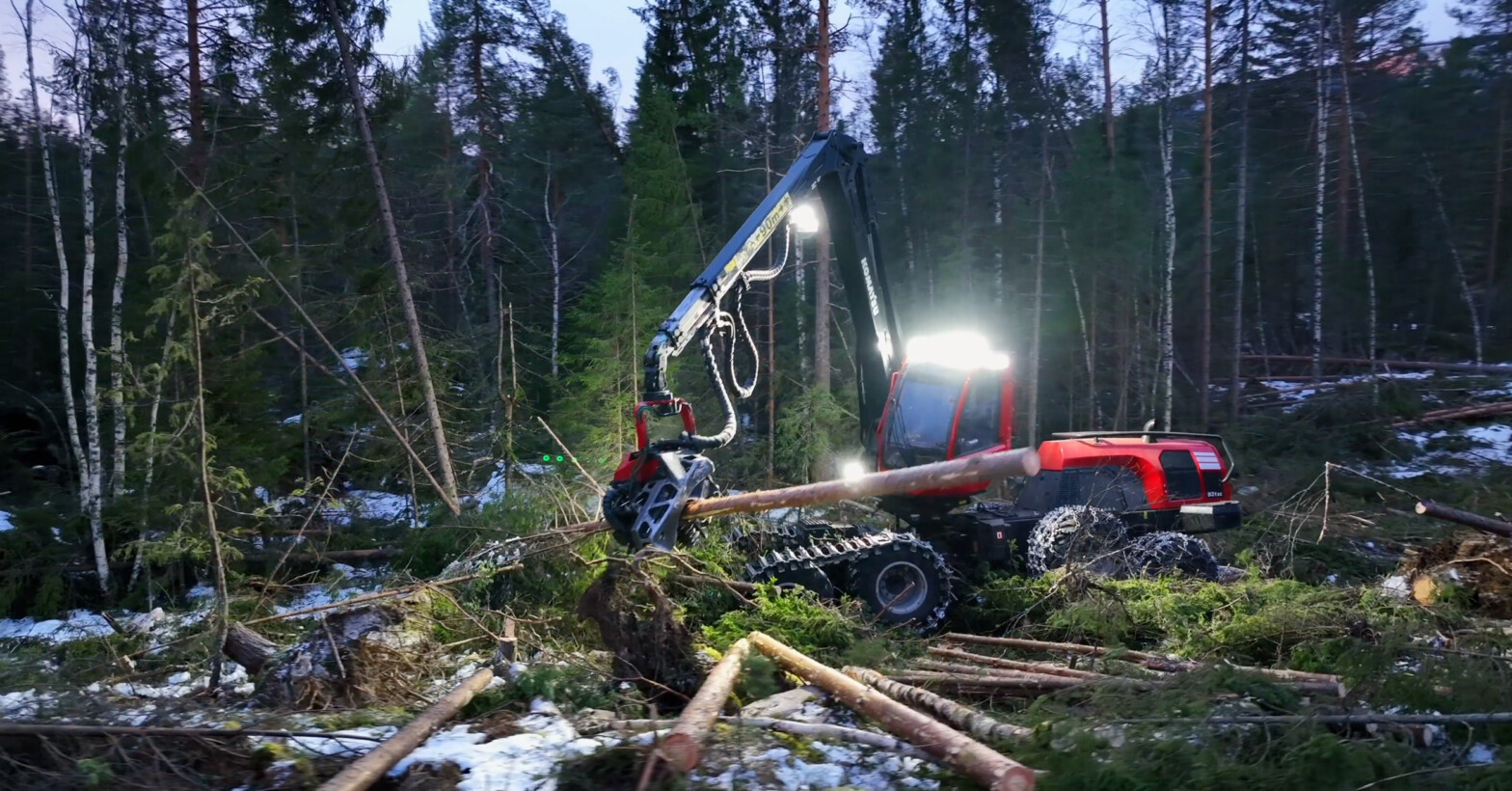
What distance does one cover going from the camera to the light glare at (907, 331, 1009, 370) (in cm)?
924

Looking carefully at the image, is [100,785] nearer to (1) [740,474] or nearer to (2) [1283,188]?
(1) [740,474]

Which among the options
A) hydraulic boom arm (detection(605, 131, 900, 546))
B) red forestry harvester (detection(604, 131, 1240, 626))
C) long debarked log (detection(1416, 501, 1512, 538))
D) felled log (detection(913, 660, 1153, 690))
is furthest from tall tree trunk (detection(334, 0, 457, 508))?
long debarked log (detection(1416, 501, 1512, 538))

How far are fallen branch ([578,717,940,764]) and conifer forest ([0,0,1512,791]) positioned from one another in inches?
1.2

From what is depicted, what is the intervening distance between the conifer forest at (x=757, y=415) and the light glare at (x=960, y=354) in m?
0.06

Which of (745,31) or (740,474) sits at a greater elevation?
(745,31)

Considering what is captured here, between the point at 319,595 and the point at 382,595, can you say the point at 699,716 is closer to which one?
the point at 382,595

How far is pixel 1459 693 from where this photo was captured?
4.79 m

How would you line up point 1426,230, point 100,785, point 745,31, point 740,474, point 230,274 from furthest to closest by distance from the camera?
point 1426,230, point 745,31, point 740,474, point 230,274, point 100,785

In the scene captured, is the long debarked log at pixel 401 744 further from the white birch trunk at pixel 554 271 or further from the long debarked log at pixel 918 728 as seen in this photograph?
the white birch trunk at pixel 554 271

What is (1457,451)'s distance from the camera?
19734 millimetres

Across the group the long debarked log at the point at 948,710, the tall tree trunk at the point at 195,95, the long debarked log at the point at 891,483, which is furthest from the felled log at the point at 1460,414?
the tall tree trunk at the point at 195,95

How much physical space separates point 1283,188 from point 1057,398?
9.08 metres

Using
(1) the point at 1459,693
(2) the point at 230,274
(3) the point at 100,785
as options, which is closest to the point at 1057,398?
(2) the point at 230,274

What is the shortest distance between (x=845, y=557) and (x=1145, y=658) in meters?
2.40
